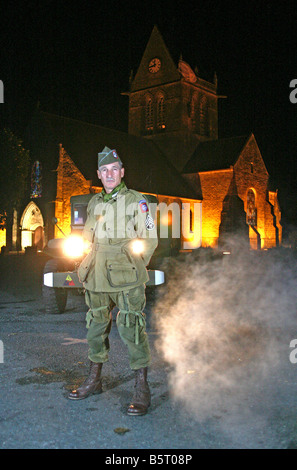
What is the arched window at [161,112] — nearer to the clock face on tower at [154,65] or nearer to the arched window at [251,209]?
the clock face on tower at [154,65]

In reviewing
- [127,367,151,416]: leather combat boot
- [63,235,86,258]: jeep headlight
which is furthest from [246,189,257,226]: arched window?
[127,367,151,416]: leather combat boot

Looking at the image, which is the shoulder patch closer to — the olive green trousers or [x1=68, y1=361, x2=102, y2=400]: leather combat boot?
the olive green trousers

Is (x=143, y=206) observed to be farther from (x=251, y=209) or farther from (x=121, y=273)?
(x=251, y=209)

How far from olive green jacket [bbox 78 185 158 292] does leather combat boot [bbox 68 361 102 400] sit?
672 mm

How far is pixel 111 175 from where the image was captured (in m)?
3.95

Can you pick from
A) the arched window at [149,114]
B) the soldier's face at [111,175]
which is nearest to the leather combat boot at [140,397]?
the soldier's face at [111,175]

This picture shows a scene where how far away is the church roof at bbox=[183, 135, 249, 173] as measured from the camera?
126 feet

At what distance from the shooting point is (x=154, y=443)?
2.79 meters

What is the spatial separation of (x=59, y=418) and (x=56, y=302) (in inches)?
202

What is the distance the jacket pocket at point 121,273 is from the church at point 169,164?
2571cm

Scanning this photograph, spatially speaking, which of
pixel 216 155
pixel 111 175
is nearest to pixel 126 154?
pixel 216 155

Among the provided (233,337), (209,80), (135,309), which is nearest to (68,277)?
(233,337)

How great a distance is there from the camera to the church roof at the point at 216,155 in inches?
1510
